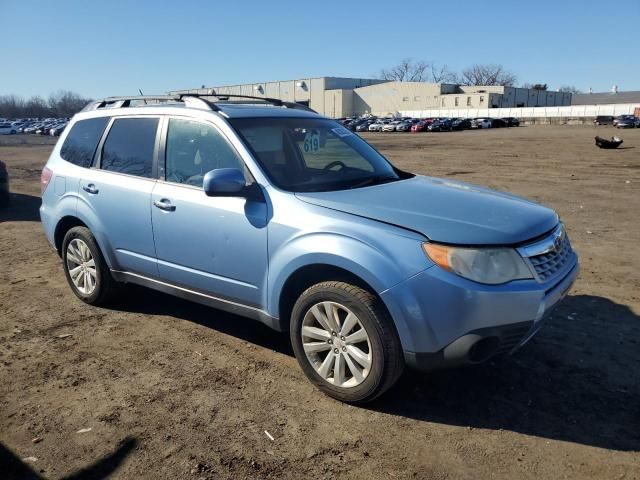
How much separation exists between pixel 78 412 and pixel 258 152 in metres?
2.09

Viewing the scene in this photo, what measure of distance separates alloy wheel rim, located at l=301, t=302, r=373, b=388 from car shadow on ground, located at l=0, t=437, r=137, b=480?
1210 mm

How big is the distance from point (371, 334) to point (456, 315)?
512 millimetres

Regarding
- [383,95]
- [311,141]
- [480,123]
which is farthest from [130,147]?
[383,95]

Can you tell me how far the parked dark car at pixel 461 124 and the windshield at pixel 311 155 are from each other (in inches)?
2421

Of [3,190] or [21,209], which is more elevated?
[3,190]

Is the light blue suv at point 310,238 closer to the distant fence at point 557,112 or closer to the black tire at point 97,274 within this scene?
the black tire at point 97,274

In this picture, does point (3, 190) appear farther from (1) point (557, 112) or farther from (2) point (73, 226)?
(1) point (557, 112)

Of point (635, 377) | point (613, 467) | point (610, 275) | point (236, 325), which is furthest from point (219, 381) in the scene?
point (610, 275)

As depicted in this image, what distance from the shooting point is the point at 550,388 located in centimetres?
357

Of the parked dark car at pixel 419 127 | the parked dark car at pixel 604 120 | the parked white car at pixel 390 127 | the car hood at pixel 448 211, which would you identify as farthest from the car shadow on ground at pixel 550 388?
the parked dark car at pixel 604 120

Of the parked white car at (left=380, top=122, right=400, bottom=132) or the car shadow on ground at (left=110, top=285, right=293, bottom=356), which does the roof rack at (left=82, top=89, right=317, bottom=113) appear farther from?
the parked white car at (left=380, top=122, right=400, bottom=132)

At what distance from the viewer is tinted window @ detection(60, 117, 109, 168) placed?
502 cm

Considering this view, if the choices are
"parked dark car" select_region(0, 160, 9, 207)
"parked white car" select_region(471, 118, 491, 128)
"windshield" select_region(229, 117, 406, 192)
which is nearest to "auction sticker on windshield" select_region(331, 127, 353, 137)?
"windshield" select_region(229, 117, 406, 192)

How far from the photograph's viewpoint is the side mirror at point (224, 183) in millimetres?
3521
